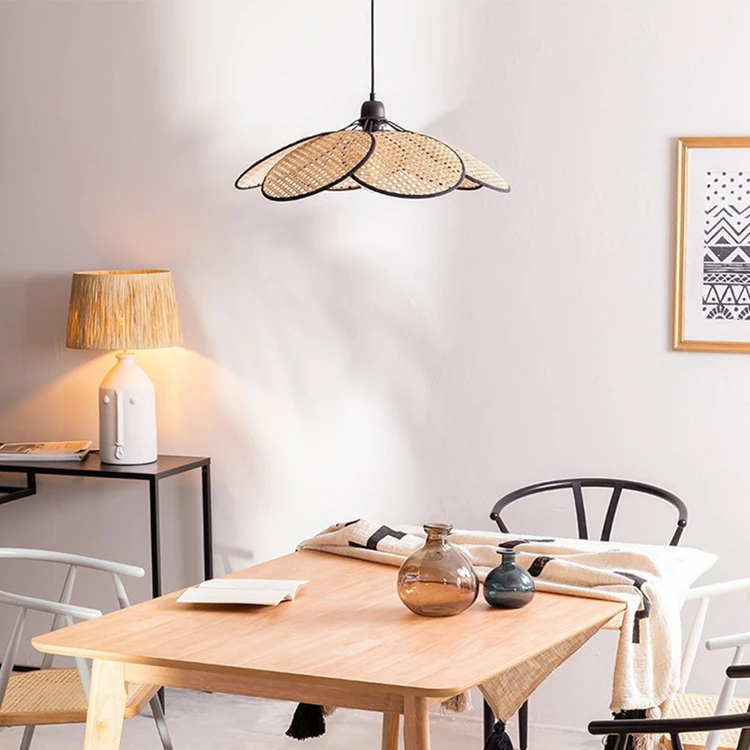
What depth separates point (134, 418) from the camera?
3.82 m

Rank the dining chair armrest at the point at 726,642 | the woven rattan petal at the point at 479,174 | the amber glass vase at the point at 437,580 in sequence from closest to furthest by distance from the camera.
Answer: the dining chair armrest at the point at 726,642, the amber glass vase at the point at 437,580, the woven rattan petal at the point at 479,174

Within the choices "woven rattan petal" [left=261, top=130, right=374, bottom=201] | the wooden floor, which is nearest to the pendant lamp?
"woven rattan petal" [left=261, top=130, right=374, bottom=201]

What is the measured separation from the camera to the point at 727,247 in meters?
3.47

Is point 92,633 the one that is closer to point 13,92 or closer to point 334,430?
point 334,430

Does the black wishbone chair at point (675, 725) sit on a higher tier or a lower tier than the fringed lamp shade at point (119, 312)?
lower

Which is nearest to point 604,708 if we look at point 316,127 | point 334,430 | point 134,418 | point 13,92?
point 334,430

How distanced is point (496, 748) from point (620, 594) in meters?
0.42

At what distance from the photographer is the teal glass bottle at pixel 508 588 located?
98.0 inches

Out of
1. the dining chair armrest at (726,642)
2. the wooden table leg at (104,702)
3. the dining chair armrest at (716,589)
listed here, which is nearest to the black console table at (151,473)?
the wooden table leg at (104,702)

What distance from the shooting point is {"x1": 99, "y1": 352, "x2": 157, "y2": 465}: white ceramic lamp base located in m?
3.80

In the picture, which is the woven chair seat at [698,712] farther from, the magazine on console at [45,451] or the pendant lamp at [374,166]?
the magazine on console at [45,451]

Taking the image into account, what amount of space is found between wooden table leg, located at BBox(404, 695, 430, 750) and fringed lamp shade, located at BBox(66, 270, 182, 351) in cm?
198

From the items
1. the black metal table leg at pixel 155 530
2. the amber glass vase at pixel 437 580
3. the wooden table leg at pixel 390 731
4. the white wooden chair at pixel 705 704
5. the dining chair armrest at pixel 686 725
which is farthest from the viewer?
the black metal table leg at pixel 155 530

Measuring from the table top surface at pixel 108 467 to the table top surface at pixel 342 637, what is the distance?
116cm
